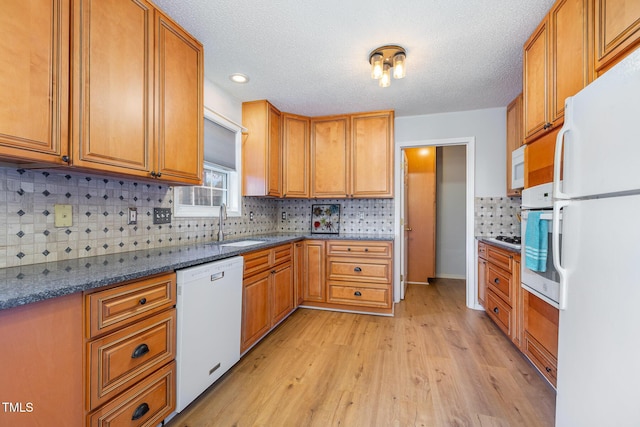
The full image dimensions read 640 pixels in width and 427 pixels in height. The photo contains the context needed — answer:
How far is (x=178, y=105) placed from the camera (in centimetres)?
180

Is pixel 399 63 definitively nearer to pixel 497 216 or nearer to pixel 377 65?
pixel 377 65

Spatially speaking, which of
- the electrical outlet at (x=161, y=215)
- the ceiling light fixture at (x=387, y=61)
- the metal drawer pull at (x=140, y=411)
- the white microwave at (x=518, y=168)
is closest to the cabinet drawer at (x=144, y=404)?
the metal drawer pull at (x=140, y=411)

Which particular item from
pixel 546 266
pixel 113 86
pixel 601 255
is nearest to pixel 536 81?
pixel 546 266

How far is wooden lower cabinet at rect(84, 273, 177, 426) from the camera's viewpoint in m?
1.09

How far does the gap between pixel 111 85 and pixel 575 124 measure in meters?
2.15

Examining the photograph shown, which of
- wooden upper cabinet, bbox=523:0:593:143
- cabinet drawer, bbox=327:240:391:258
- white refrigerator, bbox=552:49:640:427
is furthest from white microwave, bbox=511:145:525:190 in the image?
white refrigerator, bbox=552:49:640:427

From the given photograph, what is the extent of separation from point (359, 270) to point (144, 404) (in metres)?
2.24

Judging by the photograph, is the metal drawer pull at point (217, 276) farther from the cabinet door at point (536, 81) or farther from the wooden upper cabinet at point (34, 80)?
the cabinet door at point (536, 81)

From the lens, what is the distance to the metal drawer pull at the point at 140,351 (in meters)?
1.24

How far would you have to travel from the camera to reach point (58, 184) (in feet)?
4.76

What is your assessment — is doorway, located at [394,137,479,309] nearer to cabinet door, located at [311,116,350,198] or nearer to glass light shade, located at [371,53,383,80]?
cabinet door, located at [311,116,350,198]

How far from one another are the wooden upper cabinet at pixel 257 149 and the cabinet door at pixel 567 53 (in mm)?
2474

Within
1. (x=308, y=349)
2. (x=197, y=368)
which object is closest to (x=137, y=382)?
(x=197, y=368)

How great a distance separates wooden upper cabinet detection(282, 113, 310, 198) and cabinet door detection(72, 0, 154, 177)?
187cm
